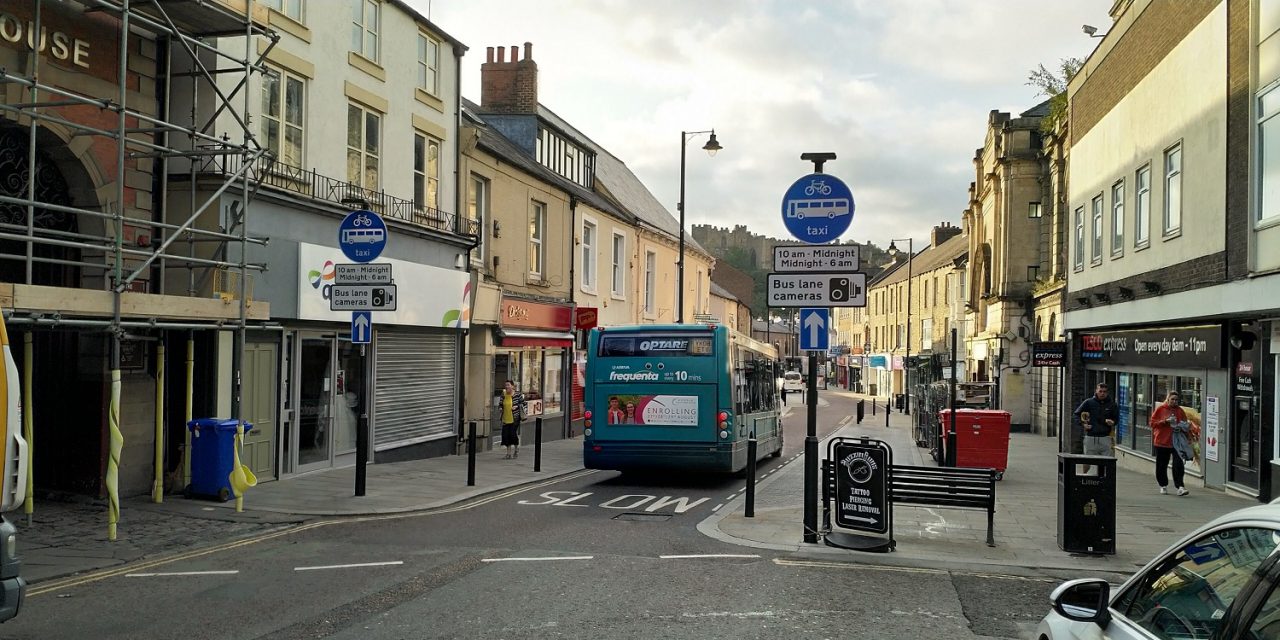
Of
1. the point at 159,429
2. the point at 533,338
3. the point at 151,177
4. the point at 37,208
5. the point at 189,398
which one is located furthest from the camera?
the point at 533,338

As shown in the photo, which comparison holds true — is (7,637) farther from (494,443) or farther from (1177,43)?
(1177,43)

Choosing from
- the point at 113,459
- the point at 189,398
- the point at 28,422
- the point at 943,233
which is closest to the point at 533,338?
the point at 189,398

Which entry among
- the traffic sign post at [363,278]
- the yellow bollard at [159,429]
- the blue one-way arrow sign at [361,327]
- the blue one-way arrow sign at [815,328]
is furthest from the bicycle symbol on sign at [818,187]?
the yellow bollard at [159,429]

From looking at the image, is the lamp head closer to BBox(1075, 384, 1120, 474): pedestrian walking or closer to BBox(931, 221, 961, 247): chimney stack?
BBox(1075, 384, 1120, 474): pedestrian walking

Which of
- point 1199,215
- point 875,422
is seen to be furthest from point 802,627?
point 875,422

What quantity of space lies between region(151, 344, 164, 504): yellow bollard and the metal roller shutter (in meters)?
5.67

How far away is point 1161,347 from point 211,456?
16379 mm

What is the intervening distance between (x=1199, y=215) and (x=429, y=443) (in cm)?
1498

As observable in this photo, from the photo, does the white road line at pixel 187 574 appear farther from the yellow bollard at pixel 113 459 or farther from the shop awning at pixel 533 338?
the shop awning at pixel 533 338

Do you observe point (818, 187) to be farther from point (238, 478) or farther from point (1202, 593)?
point (238, 478)

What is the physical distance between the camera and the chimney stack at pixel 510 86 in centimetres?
2919

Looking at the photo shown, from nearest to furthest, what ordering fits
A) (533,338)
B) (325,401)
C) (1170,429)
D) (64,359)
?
(64,359), (1170,429), (325,401), (533,338)

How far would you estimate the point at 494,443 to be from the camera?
2314cm

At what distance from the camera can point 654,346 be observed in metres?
15.7
